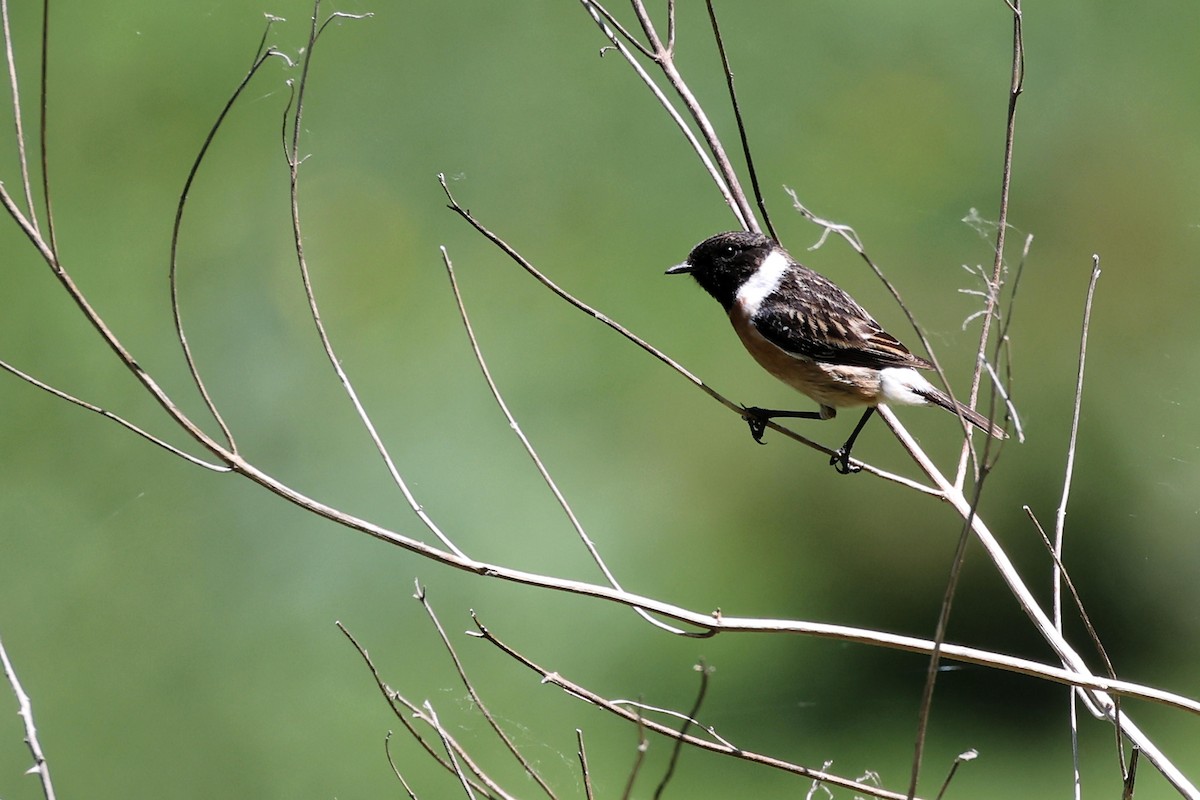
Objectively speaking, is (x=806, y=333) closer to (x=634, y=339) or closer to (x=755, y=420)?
(x=755, y=420)

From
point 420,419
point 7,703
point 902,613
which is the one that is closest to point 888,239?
point 902,613

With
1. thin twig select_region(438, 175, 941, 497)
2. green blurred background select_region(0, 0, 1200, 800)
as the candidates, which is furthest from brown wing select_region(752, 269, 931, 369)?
green blurred background select_region(0, 0, 1200, 800)

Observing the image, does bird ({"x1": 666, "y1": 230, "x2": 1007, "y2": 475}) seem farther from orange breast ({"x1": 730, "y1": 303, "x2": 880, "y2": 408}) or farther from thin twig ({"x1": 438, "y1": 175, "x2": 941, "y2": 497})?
thin twig ({"x1": 438, "y1": 175, "x2": 941, "y2": 497})

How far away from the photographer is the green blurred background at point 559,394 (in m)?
5.57

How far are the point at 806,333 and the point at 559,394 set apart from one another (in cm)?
314

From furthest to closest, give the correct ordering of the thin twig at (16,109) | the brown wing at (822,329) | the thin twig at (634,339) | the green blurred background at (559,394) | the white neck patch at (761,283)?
1. the green blurred background at (559,394)
2. the white neck patch at (761,283)
3. the brown wing at (822,329)
4. the thin twig at (634,339)
5. the thin twig at (16,109)

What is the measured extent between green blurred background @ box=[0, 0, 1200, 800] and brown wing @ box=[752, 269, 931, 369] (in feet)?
6.03

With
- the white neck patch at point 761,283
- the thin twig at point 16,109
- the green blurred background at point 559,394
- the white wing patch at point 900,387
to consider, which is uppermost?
the thin twig at point 16,109

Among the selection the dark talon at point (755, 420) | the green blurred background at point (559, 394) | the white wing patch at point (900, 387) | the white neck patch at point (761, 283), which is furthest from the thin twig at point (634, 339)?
the green blurred background at point (559, 394)

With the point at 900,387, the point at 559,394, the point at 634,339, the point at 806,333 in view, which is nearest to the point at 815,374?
the point at 806,333

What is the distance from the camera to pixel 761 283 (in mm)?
3844

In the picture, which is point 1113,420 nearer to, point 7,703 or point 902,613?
point 902,613

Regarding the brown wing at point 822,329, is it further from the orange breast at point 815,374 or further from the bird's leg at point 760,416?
the bird's leg at point 760,416

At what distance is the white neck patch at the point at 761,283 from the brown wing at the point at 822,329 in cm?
2
